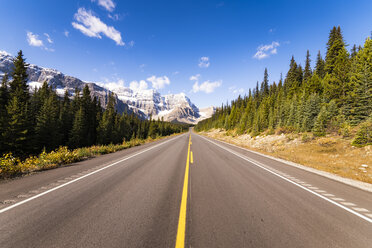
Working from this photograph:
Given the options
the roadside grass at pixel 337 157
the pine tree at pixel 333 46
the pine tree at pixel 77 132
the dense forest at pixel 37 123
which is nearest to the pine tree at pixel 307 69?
the pine tree at pixel 333 46

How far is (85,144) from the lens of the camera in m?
40.6

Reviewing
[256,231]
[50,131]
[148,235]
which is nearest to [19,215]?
[148,235]

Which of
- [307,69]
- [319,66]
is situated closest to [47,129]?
[307,69]

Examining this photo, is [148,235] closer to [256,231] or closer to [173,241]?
[173,241]

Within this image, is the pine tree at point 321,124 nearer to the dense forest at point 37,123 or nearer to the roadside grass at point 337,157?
the roadside grass at point 337,157

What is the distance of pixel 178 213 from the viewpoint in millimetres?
3354

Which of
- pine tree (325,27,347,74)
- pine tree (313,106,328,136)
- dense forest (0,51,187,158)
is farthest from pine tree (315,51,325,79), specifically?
dense forest (0,51,187,158)

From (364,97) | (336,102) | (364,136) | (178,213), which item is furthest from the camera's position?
(336,102)

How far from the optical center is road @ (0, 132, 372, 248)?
2566 millimetres

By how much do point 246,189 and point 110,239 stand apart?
444cm

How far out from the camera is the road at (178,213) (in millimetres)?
2566

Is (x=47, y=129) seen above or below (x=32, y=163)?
above

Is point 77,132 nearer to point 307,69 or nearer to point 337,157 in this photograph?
point 337,157

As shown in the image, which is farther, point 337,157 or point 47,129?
point 47,129
